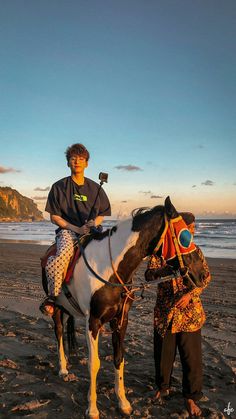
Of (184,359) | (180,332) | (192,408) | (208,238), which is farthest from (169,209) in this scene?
(208,238)

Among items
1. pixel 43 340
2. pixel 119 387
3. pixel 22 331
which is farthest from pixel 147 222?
pixel 22 331

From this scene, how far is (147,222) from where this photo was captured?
3311mm

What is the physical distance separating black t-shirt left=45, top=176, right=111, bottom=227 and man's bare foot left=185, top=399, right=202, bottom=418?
2.49m

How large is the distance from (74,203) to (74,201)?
0.09 feet

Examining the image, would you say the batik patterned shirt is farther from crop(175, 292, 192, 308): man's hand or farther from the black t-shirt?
the black t-shirt

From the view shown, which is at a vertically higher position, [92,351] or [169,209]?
[169,209]

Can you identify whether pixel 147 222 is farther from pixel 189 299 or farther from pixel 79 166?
pixel 79 166

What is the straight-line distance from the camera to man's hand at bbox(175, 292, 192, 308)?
363cm

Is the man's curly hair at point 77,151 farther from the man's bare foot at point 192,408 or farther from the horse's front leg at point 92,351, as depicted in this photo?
the man's bare foot at point 192,408

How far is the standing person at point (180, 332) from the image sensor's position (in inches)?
145

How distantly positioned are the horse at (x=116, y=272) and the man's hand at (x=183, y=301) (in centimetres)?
50

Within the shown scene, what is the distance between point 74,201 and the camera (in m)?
4.50

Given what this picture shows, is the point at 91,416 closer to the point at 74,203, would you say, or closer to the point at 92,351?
Answer: the point at 92,351

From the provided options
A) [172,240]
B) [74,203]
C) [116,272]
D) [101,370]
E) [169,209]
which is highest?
[74,203]
